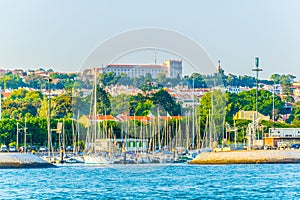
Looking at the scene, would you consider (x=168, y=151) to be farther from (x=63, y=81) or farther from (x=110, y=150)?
(x=63, y=81)

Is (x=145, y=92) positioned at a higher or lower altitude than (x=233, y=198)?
higher

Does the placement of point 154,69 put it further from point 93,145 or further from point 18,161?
point 18,161

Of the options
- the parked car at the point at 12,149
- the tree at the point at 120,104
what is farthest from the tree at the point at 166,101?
the parked car at the point at 12,149

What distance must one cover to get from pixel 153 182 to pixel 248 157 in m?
19.9

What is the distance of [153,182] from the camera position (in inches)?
2008

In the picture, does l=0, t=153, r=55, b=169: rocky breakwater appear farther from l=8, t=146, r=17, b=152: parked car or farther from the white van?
the white van

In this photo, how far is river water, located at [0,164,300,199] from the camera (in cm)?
4428

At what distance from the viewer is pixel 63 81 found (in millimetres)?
190875

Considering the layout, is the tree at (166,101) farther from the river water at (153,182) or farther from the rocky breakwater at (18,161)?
the rocky breakwater at (18,161)

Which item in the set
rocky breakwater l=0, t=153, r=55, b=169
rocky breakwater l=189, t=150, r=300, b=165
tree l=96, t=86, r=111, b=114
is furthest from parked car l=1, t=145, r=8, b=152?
rocky breakwater l=189, t=150, r=300, b=165

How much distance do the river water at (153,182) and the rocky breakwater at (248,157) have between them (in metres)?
3.38

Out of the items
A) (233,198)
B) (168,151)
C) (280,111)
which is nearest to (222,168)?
(168,151)

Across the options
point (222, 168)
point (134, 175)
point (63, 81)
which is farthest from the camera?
point (63, 81)

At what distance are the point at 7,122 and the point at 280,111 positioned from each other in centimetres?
5820
